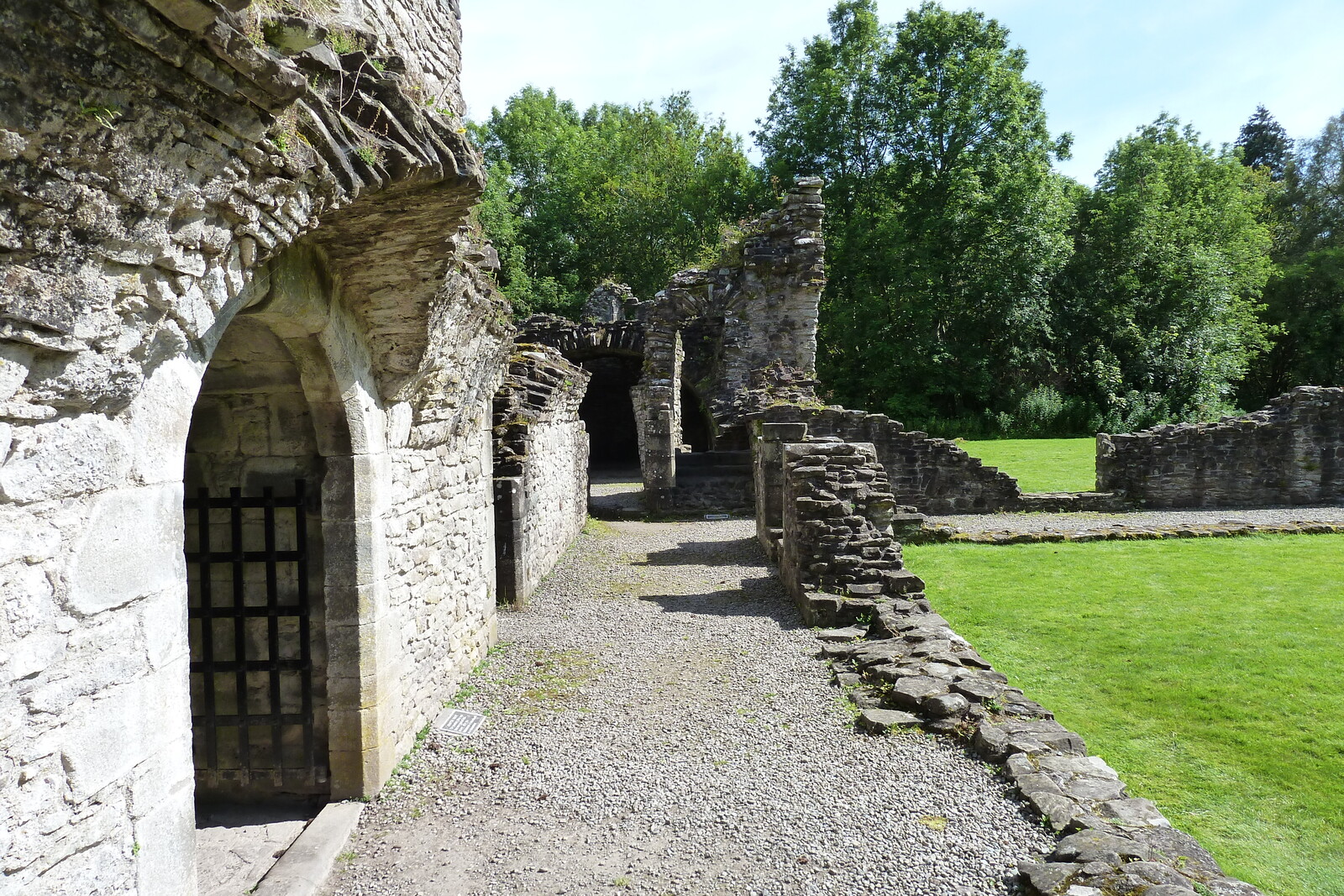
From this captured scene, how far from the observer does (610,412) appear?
85.6 ft

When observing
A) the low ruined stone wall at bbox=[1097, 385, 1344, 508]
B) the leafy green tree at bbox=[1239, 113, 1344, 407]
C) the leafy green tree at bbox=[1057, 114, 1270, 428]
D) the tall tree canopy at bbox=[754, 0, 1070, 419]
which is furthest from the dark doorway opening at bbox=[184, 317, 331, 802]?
the leafy green tree at bbox=[1239, 113, 1344, 407]

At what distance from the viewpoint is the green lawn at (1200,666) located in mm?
4617

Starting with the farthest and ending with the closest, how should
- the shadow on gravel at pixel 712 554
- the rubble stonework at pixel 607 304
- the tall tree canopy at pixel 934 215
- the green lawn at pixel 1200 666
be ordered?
the tall tree canopy at pixel 934 215 → the rubble stonework at pixel 607 304 → the shadow on gravel at pixel 712 554 → the green lawn at pixel 1200 666

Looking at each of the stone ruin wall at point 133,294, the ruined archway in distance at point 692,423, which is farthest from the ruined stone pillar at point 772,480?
the ruined archway in distance at point 692,423

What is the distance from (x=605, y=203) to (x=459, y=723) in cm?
3126

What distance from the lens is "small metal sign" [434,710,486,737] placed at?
18.9 ft

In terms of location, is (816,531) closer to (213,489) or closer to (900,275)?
(213,489)

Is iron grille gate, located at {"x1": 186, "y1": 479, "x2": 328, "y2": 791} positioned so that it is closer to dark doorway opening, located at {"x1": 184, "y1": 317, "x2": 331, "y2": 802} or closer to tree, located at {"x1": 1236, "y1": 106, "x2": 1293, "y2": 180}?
dark doorway opening, located at {"x1": 184, "y1": 317, "x2": 331, "y2": 802}

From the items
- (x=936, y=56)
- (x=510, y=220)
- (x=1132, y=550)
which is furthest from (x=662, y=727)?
(x=936, y=56)

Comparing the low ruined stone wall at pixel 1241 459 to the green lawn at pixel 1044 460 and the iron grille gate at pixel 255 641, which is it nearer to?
the green lawn at pixel 1044 460

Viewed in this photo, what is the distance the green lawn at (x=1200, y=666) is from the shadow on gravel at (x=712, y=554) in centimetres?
228

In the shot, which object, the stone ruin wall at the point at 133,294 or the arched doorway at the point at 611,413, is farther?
the arched doorway at the point at 611,413

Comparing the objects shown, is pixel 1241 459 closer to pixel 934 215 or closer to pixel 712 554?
pixel 712 554

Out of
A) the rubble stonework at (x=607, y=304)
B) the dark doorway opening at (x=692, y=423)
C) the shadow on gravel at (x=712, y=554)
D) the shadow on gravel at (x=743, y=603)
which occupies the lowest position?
the shadow on gravel at (x=743, y=603)
